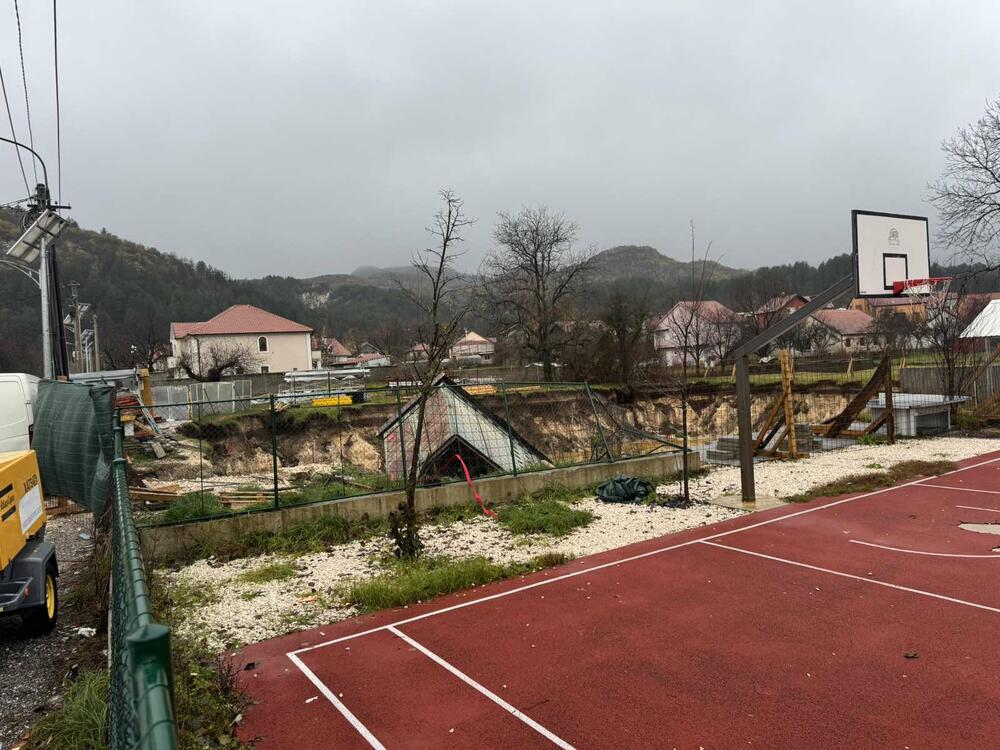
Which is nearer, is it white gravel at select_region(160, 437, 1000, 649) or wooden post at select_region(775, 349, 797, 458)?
white gravel at select_region(160, 437, 1000, 649)

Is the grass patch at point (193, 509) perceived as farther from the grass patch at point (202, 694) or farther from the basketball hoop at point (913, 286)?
the basketball hoop at point (913, 286)

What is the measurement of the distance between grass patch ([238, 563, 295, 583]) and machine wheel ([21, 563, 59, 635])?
212 cm

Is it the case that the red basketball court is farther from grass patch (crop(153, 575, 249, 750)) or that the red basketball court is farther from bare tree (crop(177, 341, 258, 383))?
bare tree (crop(177, 341, 258, 383))

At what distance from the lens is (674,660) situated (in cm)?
539

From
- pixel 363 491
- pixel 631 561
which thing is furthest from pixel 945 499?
pixel 363 491

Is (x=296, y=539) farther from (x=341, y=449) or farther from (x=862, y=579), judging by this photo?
(x=862, y=579)

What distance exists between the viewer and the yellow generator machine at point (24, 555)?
17.8ft

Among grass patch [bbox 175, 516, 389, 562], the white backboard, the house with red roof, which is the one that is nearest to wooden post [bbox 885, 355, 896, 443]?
the white backboard

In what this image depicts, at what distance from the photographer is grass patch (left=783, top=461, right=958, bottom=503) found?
12165mm

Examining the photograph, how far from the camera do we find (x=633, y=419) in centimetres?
3994

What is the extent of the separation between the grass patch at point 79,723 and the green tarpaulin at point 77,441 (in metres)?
3.94

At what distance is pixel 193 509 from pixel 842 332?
272 feet

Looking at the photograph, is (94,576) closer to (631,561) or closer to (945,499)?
(631,561)

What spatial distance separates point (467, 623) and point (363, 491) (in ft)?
15.5
